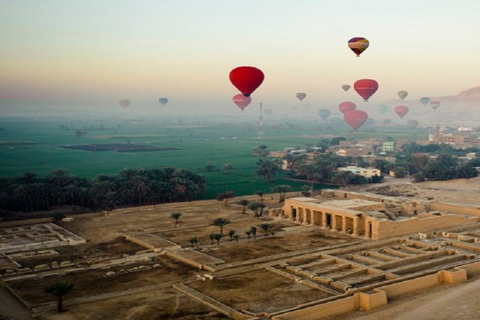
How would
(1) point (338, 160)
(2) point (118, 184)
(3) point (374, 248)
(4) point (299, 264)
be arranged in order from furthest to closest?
(1) point (338, 160)
(2) point (118, 184)
(3) point (374, 248)
(4) point (299, 264)

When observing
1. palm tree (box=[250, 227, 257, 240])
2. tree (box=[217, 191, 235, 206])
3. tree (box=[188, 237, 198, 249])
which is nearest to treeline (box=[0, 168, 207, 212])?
tree (box=[217, 191, 235, 206])

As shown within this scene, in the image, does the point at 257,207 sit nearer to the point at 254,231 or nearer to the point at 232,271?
the point at 254,231

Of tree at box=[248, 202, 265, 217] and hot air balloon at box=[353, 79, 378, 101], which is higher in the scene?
hot air balloon at box=[353, 79, 378, 101]

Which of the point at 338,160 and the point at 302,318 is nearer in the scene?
the point at 302,318

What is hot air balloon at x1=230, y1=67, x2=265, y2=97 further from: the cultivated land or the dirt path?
the dirt path

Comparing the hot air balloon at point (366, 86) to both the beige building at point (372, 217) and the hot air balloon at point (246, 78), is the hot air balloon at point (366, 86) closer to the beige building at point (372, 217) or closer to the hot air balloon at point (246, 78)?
the hot air balloon at point (246, 78)

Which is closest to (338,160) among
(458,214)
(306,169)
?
(306,169)

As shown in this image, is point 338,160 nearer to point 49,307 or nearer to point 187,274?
point 187,274

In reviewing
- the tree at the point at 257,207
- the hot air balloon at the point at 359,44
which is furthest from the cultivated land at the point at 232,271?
the hot air balloon at the point at 359,44
